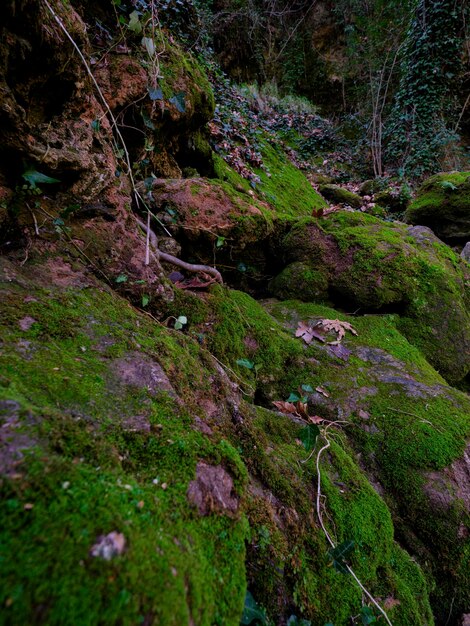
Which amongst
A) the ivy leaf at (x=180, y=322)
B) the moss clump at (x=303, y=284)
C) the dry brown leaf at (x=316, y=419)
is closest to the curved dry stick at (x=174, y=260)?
the ivy leaf at (x=180, y=322)

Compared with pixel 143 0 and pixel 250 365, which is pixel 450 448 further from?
pixel 143 0

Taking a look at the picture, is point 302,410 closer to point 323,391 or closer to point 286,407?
point 286,407

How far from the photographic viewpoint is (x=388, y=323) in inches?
152

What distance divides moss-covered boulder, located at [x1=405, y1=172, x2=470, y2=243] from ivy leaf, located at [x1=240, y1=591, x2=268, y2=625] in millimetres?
7774

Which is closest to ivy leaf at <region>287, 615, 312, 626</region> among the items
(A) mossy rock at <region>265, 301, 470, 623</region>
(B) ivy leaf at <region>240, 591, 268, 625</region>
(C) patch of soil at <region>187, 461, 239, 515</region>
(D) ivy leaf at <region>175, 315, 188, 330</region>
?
(B) ivy leaf at <region>240, 591, 268, 625</region>

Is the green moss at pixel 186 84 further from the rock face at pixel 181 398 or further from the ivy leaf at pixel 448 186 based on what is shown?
the ivy leaf at pixel 448 186

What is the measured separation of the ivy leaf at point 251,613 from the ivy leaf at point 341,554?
492 millimetres

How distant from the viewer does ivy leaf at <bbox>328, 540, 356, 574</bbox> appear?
1488 millimetres

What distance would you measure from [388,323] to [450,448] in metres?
1.70

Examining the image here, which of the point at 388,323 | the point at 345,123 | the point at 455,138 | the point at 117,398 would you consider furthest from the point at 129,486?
the point at 345,123

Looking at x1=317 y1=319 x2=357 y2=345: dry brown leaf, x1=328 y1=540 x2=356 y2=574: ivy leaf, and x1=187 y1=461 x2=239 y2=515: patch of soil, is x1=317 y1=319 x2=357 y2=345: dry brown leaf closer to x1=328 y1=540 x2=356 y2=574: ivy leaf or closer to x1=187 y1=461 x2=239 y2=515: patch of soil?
x1=328 y1=540 x2=356 y2=574: ivy leaf

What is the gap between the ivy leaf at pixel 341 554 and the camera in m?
1.49

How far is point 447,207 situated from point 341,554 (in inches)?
290

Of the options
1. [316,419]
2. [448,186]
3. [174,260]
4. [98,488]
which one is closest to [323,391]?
[316,419]
